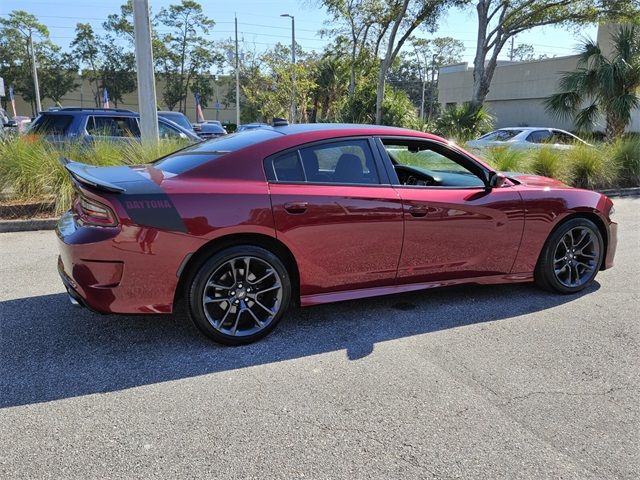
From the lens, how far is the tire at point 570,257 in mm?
4602

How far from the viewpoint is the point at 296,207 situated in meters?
3.53

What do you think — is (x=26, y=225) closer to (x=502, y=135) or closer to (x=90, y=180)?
(x=90, y=180)

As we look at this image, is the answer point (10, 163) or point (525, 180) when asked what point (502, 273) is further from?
point (10, 163)

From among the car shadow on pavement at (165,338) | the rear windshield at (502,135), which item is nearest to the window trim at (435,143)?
the car shadow on pavement at (165,338)

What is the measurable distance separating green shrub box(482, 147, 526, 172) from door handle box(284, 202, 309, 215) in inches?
309

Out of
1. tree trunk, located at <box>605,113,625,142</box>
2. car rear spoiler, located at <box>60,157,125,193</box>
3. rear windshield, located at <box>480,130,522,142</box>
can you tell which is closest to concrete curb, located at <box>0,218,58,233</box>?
car rear spoiler, located at <box>60,157,125,193</box>

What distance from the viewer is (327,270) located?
3742 mm

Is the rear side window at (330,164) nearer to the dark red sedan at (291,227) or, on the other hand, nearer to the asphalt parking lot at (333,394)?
the dark red sedan at (291,227)

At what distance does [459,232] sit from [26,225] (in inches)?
239

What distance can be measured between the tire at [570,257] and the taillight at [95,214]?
364cm

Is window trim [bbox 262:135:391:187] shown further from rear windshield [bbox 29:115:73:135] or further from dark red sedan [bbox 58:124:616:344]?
rear windshield [bbox 29:115:73:135]

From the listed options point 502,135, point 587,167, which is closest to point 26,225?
point 587,167

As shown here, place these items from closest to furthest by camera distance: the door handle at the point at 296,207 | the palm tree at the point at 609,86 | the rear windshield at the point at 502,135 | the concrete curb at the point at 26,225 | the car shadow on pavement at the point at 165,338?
1. the car shadow on pavement at the point at 165,338
2. the door handle at the point at 296,207
3. the concrete curb at the point at 26,225
4. the palm tree at the point at 609,86
5. the rear windshield at the point at 502,135

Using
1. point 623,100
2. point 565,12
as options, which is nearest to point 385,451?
point 623,100
